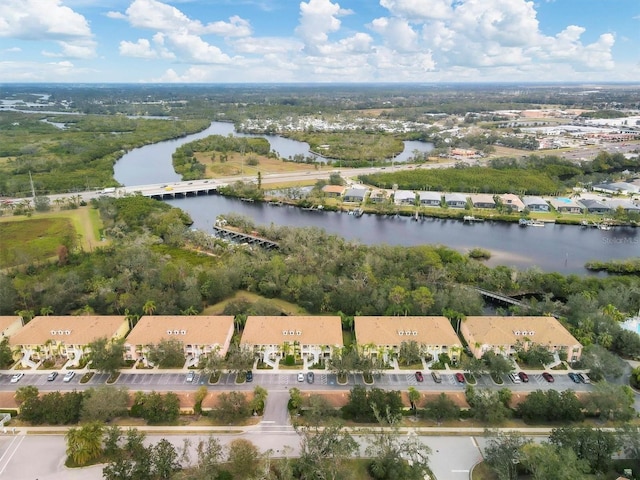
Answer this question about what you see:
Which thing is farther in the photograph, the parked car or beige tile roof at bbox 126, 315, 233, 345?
beige tile roof at bbox 126, 315, 233, 345

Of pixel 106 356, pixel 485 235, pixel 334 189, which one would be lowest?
pixel 485 235

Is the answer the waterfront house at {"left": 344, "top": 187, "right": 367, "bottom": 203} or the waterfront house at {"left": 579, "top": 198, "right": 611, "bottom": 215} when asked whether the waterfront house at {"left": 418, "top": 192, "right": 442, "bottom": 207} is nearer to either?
the waterfront house at {"left": 344, "top": 187, "right": 367, "bottom": 203}

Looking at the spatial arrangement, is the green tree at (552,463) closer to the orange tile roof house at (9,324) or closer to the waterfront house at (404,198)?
the orange tile roof house at (9,324)

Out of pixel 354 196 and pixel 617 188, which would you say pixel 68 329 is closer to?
pixel 354 196

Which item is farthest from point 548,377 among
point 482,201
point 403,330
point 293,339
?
point 482,201

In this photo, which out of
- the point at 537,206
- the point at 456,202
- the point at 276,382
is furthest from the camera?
the point at 456,202

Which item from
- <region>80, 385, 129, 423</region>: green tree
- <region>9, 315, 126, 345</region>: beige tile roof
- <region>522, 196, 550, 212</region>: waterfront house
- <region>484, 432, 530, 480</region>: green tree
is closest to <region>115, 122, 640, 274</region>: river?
<region>522, 196, 550, 212</region>: waterfront house
